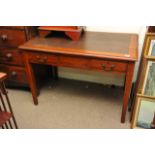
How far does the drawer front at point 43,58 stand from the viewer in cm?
154

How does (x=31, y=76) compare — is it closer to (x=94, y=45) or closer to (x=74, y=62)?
(x=74, y=62)

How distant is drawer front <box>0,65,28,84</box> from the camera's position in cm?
197

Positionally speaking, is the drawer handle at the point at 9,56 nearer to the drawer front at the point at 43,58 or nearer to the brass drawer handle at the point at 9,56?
the brass drawer handle at the point at 9,56

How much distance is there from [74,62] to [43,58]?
0.28m

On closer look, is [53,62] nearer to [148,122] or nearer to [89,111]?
[89,111]

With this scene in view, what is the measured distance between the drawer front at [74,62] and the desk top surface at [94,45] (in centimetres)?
6

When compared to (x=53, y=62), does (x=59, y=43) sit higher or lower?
higher

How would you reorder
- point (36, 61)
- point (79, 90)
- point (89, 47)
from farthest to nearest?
point (79, 90) → point (36, 61) → point (89, 47)

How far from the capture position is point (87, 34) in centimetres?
181

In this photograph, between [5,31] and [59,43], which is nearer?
[59,43]
